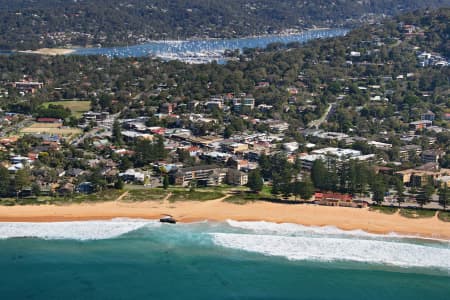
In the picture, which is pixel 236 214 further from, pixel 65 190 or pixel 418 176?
pixel 418 176

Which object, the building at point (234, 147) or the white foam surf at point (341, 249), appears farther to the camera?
the building at point (234, 147)

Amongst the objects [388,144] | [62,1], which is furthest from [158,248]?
[62,1]

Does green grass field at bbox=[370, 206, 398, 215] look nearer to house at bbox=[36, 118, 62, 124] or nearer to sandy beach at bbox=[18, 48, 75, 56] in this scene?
house at bbox=[36, 118, 62, 124]

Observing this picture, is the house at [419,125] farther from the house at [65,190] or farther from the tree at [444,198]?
the house at [65,190]

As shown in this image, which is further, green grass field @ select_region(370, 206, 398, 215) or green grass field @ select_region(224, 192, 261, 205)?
green grass field @ select_region(224, 192, 261, 205)

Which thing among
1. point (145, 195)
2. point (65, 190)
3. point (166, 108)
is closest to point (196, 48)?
point (166, 108)

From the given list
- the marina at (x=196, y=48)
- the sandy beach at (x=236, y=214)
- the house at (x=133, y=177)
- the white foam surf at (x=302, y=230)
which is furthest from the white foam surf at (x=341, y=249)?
the marina at (x=196, y=48)

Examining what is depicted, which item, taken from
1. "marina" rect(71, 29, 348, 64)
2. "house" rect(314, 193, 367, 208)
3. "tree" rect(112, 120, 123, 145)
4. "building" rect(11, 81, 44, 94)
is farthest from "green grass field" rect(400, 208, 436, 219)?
"marina" rect(71, 29, 348, 64)
